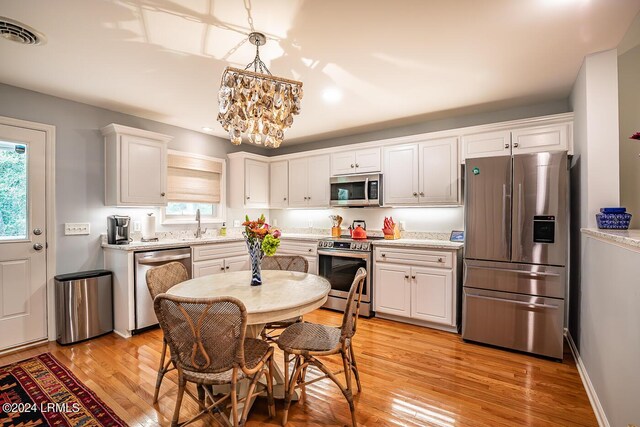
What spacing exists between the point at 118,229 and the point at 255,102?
2.55 meters

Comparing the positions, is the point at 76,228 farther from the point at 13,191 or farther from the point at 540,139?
the point at 540,139

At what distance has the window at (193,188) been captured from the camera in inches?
166

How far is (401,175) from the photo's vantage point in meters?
3.92

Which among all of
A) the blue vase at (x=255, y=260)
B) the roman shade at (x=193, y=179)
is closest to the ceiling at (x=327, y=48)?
the roman shade at (x=193, y=179)

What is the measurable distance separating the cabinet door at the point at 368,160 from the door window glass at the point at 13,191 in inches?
145

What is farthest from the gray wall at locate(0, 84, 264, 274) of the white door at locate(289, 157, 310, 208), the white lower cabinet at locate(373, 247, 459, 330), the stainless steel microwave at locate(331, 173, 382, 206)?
the white lower cabinet at locate(373, 247, 459, 330)

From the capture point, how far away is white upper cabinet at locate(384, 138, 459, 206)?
3.58 meters

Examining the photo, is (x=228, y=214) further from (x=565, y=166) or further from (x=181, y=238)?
(x=565, y=166)

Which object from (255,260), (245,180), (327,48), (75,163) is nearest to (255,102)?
(327,48)

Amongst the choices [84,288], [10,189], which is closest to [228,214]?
[84,288]

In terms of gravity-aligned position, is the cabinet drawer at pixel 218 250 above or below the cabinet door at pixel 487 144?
below

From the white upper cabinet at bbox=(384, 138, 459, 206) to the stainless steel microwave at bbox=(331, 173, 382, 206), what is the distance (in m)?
0.12

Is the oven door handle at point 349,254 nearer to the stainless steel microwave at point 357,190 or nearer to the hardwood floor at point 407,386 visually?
the stainless steel microwave at point 357,190

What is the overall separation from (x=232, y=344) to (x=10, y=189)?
304 centimetres
